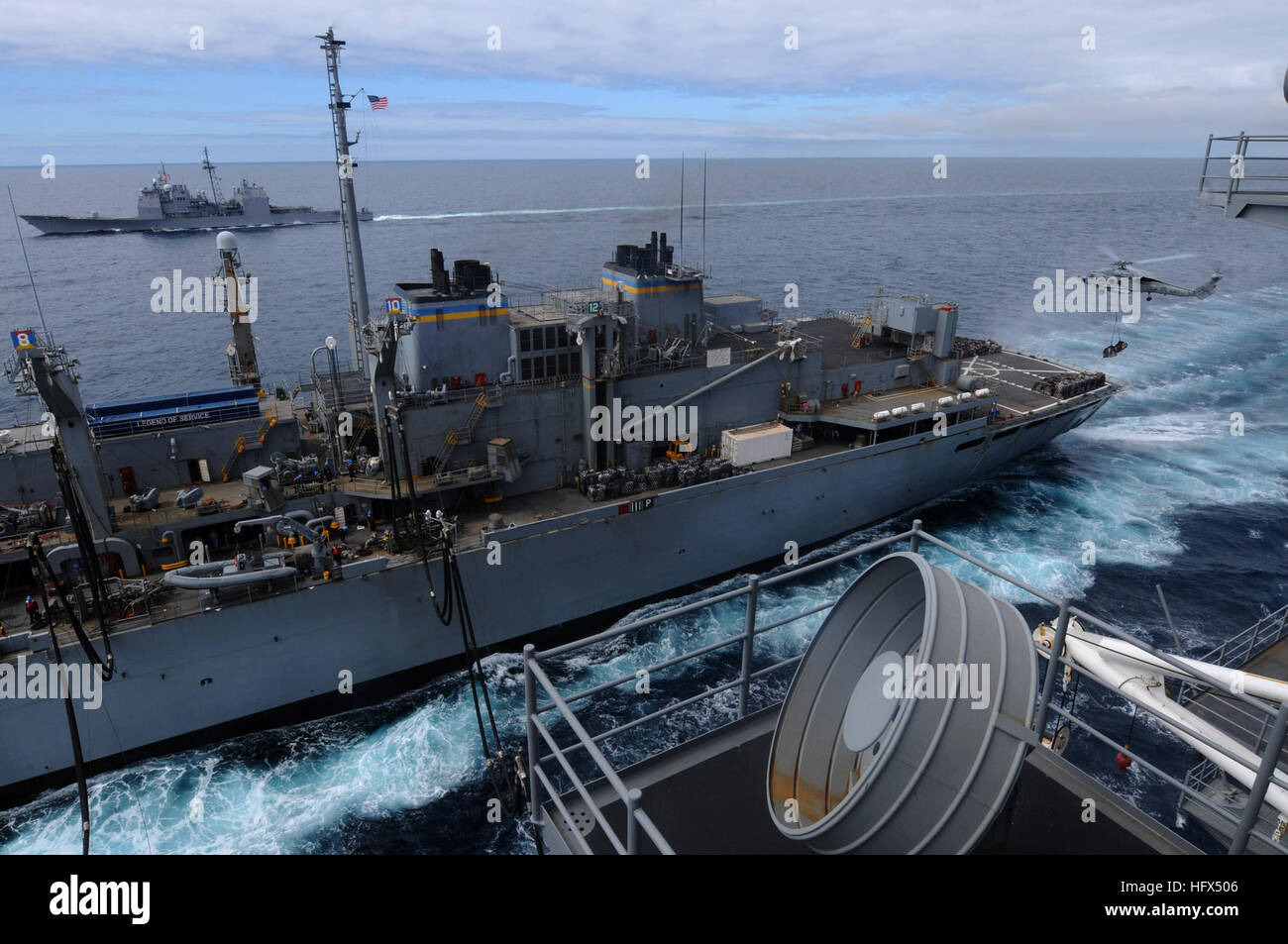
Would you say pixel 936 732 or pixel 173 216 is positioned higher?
pixel 173 216

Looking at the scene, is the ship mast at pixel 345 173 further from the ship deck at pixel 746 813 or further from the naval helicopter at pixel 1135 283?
the naval helicopter at pixel 1135 283

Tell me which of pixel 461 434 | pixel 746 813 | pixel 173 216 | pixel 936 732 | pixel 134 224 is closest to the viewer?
pixel 936 732

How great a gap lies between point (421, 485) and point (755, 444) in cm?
1306

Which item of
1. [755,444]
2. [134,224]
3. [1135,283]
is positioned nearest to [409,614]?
[755,444]

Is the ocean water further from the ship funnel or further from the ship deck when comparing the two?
the ship funnel

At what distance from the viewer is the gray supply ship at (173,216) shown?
4242 inches

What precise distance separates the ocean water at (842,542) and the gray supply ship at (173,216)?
445 cm

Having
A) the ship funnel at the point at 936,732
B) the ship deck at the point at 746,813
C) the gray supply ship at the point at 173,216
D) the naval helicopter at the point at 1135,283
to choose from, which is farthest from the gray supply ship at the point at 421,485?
the gray supply ship at the point at 173,216

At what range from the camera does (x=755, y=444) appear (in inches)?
1222

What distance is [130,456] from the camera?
25.3 m

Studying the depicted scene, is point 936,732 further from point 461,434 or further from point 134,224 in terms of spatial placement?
point 134,224
